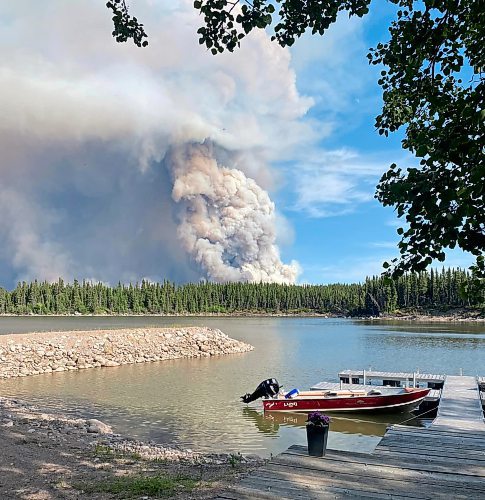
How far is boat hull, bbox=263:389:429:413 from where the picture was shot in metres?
20.6

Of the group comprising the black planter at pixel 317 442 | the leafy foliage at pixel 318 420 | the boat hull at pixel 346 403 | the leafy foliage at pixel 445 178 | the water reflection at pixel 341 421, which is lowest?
the water reflection at pixel 341 421

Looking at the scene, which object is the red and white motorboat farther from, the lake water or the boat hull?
the lake water

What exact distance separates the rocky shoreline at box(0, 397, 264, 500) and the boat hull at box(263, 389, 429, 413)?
6.89 meters

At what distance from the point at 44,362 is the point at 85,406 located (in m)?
13.2

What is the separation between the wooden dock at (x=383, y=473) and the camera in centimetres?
719

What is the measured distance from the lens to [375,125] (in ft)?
21.9

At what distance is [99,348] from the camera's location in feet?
124

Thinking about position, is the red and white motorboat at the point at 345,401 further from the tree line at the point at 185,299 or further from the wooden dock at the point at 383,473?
the tree line at the point at 185,299

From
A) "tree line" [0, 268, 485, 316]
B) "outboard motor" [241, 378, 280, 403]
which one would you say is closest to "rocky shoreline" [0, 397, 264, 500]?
"outboard motor" [241, 378, 280, 403]

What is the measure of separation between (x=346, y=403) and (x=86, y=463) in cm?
1240

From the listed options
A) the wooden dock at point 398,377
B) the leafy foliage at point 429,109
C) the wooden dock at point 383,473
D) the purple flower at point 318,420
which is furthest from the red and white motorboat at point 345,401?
the leafy foliage at point 429,109

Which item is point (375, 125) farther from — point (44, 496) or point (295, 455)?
point (44, 496)

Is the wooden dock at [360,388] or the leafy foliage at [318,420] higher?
the leafy foliage at [318,420]

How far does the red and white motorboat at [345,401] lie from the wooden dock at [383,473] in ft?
31.7
